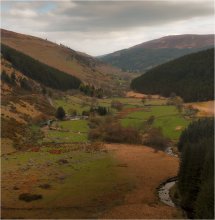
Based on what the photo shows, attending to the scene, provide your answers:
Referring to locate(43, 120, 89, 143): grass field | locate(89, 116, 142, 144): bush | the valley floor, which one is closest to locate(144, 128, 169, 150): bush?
locate(89, 116, 142, 144): bush

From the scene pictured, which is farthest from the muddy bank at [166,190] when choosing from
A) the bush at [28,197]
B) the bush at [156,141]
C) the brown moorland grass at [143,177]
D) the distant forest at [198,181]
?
the bush at [156,141]

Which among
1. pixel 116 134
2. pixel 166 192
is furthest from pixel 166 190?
pixel 116 134

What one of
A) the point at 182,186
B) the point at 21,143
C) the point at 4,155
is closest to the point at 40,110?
the point at 21,143

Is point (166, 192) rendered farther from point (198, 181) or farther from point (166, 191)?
point (198, 181)

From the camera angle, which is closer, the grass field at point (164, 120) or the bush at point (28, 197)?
the bush at point (28, 197)

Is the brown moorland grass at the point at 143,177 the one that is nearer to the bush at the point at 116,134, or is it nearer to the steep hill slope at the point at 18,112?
the bush at the point at 116,134

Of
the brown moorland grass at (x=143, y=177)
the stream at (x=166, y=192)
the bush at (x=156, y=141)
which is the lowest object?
the stream at (x=166, y=192)

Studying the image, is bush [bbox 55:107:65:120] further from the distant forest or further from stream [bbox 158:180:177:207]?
the distant forest

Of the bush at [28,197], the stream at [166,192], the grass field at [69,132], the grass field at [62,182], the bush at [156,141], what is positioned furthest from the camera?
the grass field at [69,132]
